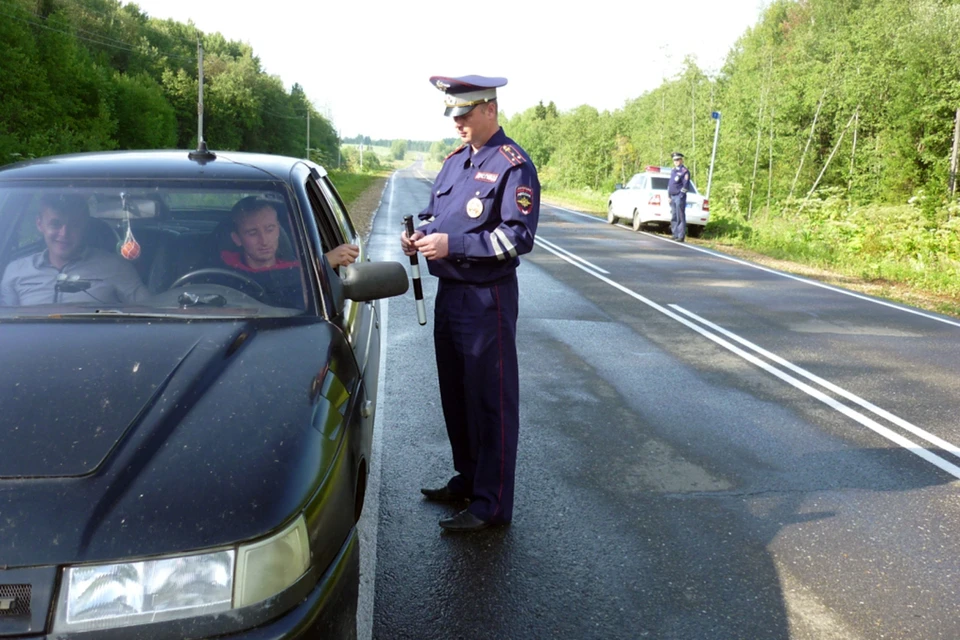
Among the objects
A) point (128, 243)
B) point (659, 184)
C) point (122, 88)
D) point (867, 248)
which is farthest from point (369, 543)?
point (122, 88)

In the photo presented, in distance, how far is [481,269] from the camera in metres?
3.73

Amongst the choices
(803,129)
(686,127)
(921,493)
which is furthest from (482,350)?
(686,127)

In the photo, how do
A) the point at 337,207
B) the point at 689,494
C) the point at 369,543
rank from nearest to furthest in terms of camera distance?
the point at 369,543, the point at 689,494, the point at 337,207

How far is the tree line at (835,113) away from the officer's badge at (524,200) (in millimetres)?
24413

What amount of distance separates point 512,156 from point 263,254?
1.20 meters

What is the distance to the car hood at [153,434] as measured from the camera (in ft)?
6.14

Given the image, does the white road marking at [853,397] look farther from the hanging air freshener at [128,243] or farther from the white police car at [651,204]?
the white police car at [651,204]

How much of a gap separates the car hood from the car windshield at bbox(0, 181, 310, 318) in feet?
0.74

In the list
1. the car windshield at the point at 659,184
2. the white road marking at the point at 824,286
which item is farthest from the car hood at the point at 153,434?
the car windshield at the point at 659,184

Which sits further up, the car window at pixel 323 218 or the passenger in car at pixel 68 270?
the car window at pixel 323 218

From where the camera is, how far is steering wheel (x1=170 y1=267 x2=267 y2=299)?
3.16 m

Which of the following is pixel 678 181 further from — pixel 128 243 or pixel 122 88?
pixel 122 88

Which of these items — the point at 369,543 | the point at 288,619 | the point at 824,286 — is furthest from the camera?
the point at 824,286

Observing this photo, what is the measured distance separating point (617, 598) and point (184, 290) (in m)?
2.14
